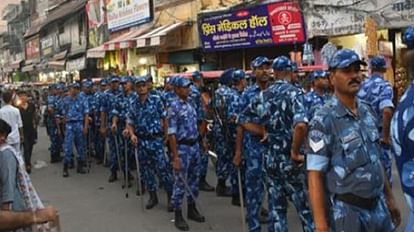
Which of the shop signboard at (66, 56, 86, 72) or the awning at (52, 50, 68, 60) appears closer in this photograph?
the shop signboard at (66, 56, 86, 72)

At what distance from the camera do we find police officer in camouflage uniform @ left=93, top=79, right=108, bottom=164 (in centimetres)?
1340

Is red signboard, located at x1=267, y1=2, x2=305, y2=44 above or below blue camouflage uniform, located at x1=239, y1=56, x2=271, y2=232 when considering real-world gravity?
above

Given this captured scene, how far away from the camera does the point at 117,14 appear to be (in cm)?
2825

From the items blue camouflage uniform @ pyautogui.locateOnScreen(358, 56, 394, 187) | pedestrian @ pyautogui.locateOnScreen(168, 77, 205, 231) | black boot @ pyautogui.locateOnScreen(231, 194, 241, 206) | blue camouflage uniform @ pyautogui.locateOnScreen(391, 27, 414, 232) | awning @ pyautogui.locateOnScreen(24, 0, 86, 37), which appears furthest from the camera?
awning @ pyautogui.locateOnScreen(24, 0, 86, 37)

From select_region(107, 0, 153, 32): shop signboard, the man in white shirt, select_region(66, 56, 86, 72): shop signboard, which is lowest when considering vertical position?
the man in white shirt

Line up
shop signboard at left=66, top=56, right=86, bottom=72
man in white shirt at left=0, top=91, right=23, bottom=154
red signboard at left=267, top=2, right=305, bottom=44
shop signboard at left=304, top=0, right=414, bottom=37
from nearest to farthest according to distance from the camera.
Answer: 1. man in white shirt at left=0, top=91, right=23, bottom=154
2. shop signboard at left=304, top=0, right=414, bottom=37
3. red signboard at left=267, top=2, right=305, bottom=44
4. shop signboard at left=66, top=56, right=86, bottom=72

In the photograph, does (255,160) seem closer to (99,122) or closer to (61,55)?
(99,122)

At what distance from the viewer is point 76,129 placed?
1343 centimetres

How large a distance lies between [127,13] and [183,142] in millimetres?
19734

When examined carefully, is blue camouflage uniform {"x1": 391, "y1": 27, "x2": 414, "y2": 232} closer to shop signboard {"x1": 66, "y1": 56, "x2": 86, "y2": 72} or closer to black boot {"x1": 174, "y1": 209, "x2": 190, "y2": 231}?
black boot {"x1": 174, "y1": 209, "x2": 190, "y2": 231}

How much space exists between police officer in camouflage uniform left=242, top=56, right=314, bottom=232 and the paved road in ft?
6.50

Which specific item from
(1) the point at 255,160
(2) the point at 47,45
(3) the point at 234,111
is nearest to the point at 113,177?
(3) the point at 234,111

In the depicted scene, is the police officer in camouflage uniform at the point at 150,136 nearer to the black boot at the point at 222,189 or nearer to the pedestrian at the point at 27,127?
the black boot at the point at 222,189

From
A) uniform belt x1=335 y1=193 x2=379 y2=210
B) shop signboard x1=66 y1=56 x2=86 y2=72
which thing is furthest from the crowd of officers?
shop signboard x1=66 y1=56 x2=86 y2=72
